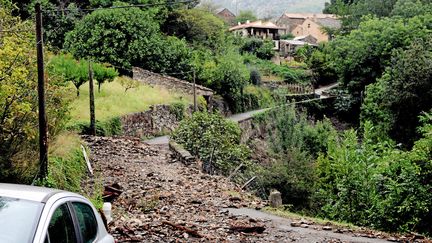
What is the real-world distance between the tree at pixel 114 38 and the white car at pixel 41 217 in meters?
34.1

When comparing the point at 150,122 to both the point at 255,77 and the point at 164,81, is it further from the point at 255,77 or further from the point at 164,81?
the point at 255,77

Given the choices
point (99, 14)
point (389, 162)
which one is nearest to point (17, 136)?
point (389, 162)

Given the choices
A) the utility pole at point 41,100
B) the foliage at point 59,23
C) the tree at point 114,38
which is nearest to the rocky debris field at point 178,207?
the utility pole at point 41,100

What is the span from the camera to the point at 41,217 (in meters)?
4.58

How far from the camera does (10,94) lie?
1269 cm

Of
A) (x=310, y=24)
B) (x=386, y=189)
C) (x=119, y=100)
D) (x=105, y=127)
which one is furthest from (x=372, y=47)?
(x=310, y=24)

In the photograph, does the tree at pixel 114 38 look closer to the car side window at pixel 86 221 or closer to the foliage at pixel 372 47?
the foliage at pixel 372 47

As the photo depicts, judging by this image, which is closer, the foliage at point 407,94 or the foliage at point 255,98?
the foliage at point 407,94

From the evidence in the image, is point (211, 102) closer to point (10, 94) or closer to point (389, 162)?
point (389, 162)

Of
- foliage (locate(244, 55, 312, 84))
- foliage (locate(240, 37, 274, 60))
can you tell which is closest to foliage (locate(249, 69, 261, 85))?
foliage (locate(244, 55, 312, 84))

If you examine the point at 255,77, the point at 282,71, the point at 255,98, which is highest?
A: the point at 255,77

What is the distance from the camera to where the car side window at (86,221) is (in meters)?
5.18

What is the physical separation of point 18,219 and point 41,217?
0.63 feet

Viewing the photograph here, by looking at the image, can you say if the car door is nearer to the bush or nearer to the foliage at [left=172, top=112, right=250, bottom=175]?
the foliage at [left=172, top=112, right=250, bottom=175]
